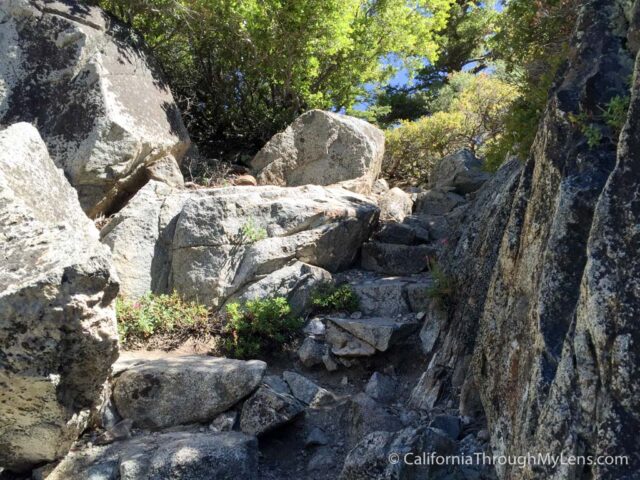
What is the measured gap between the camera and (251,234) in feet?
29.8

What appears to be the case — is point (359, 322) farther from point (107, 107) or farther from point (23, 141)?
point (107, 107)

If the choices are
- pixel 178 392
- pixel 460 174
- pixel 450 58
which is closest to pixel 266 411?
pixel 178 392

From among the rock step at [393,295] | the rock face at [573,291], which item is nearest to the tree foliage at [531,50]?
the rock face at [573,291]

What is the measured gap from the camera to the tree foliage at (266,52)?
10.7 metres

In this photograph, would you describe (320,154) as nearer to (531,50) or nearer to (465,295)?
(531,50)

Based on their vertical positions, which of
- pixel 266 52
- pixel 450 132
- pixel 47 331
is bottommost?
pixel 47 331

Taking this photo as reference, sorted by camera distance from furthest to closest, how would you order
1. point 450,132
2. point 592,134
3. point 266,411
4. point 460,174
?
point 450,132, point 460,174, point 266,411, point 592,134

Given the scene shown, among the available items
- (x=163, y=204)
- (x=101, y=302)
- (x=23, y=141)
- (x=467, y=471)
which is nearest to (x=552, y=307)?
(x=467, y=471)

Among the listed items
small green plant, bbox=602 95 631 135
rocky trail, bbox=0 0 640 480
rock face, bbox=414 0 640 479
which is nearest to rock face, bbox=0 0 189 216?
rocky trail, bbox=0 0 640 480

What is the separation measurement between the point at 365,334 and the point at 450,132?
20.7 ft

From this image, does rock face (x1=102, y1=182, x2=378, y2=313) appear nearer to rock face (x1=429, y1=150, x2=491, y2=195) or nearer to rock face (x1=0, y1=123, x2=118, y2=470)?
rock face (x1=429, y1=150, x2=491, y2=195)

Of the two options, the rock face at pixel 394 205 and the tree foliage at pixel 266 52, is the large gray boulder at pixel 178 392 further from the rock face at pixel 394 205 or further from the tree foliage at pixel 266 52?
the tree foliage at pixel 266 52

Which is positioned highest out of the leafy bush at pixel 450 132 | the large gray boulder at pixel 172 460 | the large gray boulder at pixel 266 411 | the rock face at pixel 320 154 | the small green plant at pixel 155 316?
the leafy bush at pixel 450 132

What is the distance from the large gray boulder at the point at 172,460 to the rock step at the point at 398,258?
12.8 feet
